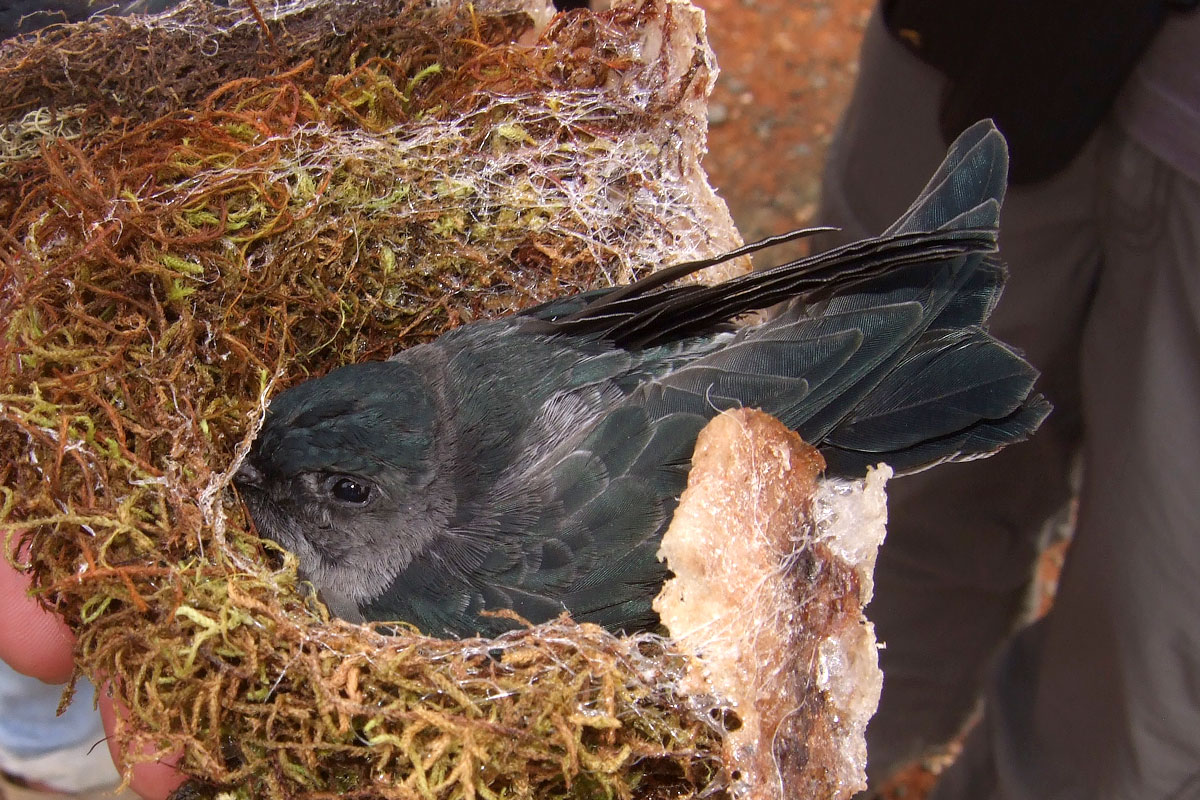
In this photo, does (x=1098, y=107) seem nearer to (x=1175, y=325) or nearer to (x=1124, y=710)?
(x=1175, y=325)

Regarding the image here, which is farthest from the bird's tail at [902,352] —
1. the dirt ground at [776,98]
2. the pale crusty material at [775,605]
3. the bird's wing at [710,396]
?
the dirt ground at [776,98]

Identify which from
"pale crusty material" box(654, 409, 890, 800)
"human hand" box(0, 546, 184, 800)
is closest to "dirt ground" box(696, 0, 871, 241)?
"pale crusty material" box(654, 409, 890, 800)

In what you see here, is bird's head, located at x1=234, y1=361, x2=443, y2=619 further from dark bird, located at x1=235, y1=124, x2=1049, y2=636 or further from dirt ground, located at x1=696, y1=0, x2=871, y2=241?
dirt ground, located at x1=696, y1=0, x2=871, y2=241

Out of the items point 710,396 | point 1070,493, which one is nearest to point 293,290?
point 710,396

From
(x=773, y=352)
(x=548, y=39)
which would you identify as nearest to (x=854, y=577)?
(x=773, y=352)

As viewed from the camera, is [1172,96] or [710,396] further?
[1172,96]

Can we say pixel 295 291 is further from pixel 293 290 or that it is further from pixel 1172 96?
pixel 1172 96

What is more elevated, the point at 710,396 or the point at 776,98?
the point at 710,396
